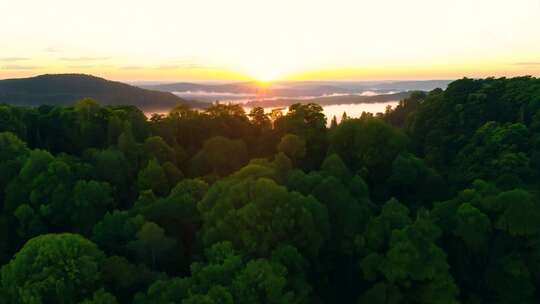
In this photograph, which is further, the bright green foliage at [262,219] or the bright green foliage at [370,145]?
the bright green foliage at [370,145]

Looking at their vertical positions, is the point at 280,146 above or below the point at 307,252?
above

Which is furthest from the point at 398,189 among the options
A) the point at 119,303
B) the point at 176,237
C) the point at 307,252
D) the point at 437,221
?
the point at 119,303

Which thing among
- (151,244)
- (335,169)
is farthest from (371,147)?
(151,244)

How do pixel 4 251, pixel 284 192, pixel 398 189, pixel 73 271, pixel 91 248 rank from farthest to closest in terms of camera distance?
pixel 398 189, pixel 4 251, pixel 284 192, pixel 91 248, pixel 73 271

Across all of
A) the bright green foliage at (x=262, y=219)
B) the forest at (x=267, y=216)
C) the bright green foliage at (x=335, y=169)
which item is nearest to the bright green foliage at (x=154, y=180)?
the forest at (x=267, y=216)

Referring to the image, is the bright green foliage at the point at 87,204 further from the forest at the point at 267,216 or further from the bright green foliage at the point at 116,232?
the bright green foliage at the point at 116,232

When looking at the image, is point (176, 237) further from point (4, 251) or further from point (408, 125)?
point (408, 125)

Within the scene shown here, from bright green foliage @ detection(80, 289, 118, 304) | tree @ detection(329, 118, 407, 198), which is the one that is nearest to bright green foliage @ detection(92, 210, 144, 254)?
bright green foliage @ detection(80, 289, 118, 304)
